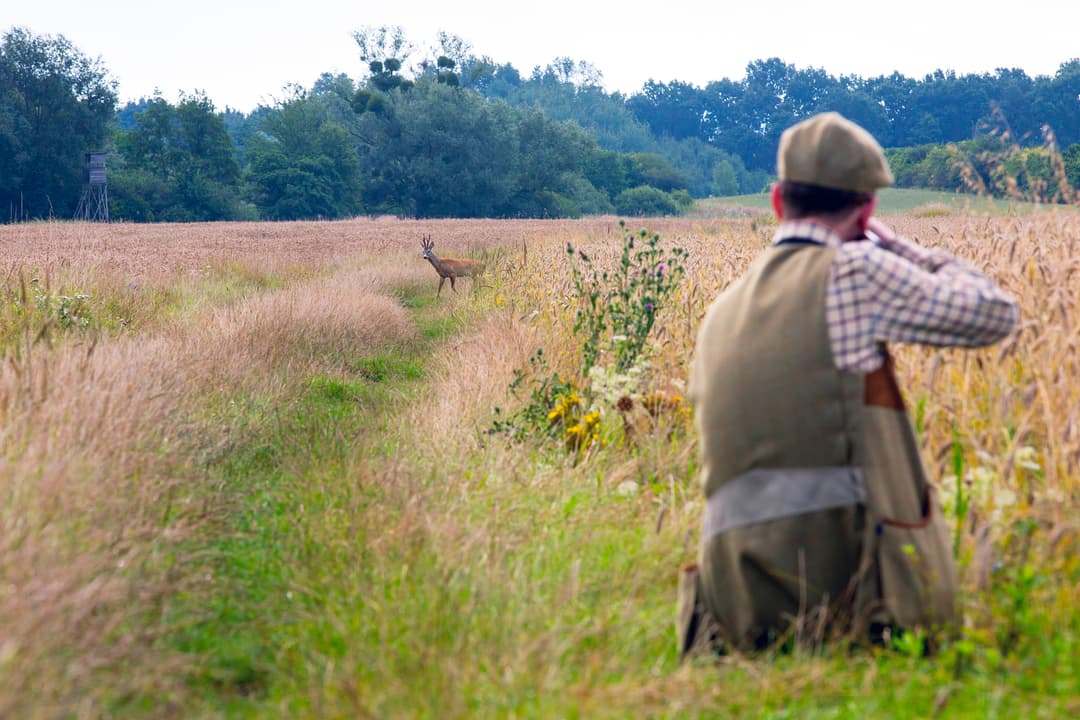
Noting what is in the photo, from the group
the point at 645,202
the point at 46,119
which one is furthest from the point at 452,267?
the point at 645,202

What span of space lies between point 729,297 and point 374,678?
5.23 feet

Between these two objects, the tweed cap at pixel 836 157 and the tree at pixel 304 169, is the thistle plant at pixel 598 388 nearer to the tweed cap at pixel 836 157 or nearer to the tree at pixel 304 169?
the tweed cap at pixel 836 157

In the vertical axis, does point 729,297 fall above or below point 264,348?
above

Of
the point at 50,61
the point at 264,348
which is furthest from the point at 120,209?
the point at 264,348

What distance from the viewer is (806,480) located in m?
2.89

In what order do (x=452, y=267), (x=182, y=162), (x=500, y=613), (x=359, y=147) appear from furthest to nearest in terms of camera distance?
A: (x=359, y=147) → (x=182, y=162) → (x=452, y=267) → (x=500, y=613)

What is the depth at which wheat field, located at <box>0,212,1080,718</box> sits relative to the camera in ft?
9.23

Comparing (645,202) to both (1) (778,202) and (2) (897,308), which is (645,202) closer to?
(1) (778,202)

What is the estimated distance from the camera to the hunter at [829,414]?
2.81 meters

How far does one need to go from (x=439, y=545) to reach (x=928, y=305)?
2.11m

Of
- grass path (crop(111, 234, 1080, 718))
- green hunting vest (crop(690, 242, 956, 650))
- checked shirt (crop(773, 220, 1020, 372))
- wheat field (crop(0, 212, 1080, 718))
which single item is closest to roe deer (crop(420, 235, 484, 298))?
wheat field (crop(0, 212, 1080, 718))

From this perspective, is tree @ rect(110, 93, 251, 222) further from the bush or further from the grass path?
the grass path

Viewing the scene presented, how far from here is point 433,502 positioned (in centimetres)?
466

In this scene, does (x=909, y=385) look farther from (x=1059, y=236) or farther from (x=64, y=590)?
(x=64, y=590)
